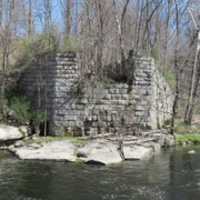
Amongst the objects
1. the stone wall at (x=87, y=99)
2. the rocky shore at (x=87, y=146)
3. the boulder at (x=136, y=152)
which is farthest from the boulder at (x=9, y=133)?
the boulder at (x=136, y=152)

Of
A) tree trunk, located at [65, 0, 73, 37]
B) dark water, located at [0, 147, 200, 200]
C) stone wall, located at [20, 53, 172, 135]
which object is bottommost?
dark water, located at [0, 147, 200, 200]

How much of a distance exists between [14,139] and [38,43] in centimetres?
404

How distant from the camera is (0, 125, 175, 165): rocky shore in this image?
43.6ft

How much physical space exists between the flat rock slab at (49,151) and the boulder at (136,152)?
153cm

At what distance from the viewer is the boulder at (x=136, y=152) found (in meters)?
13.5

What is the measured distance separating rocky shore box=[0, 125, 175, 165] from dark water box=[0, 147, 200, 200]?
0.45 meters

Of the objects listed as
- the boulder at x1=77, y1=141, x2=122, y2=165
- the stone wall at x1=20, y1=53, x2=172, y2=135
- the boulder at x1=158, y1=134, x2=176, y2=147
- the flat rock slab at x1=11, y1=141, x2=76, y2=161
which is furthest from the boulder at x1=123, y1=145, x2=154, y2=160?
the stone wall at x1=20, y1=53, x2=172, y2=135

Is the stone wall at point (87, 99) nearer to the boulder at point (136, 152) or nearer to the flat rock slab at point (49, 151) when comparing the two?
the flat rock slab at point (49, 151)

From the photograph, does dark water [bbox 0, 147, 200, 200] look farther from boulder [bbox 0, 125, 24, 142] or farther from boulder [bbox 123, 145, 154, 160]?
boulder [bbox 0, 125, 24, 142]

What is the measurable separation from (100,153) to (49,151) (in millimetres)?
1470

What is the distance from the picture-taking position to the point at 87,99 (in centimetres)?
1667

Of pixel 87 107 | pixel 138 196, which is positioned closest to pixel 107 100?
pixel 87 107

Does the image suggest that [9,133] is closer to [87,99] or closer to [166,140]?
[87,99]

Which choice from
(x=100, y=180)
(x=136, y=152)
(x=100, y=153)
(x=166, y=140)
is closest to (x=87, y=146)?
(x=100, y=153)
